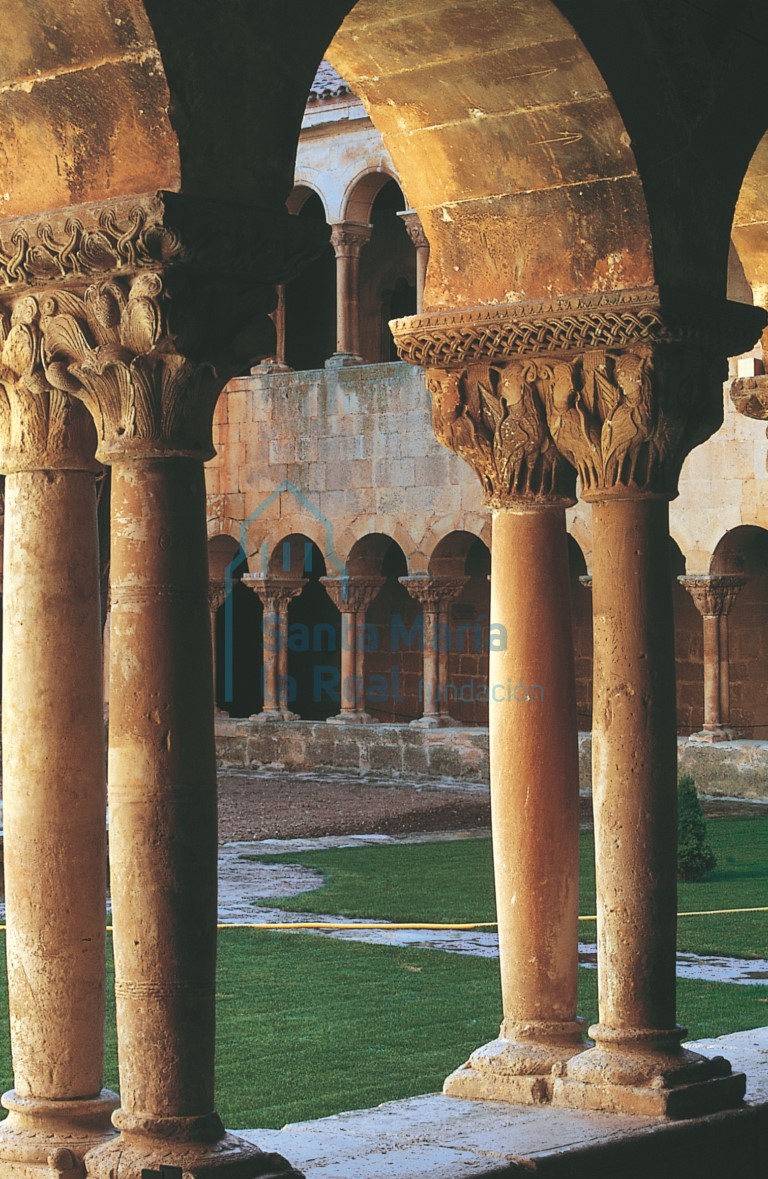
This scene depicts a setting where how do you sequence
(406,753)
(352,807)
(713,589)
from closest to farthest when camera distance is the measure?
1. (352,807)
2. (713,589)
3. (406,753)

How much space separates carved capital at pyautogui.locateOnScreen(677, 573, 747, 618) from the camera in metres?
19.4

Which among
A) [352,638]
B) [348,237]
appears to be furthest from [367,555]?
[348,237]

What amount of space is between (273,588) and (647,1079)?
1764 centimetres

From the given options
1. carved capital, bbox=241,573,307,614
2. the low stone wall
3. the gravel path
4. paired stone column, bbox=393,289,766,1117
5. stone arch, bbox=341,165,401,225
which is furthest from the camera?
carved capital, bbox=241,573,307,614

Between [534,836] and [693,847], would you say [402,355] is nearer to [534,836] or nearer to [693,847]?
[534,836]

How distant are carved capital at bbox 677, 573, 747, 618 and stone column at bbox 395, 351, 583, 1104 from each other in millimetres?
13489

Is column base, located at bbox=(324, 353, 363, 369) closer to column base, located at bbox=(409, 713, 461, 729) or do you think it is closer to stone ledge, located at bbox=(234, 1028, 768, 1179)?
column base, located at bbox=(409, 713, 461, 729)

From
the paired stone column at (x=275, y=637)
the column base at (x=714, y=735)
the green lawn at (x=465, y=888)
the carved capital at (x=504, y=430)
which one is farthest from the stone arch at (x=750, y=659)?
the carved capital at (x=504, y=430)

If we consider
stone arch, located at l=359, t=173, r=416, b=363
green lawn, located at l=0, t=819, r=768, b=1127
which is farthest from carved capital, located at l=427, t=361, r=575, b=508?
stone arch, located at l=359, t=173, r=416, b=363

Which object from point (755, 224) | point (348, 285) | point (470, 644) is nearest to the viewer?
point (755, 224)

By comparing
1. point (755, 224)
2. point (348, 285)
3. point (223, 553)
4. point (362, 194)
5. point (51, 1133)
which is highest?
point (362, 194)

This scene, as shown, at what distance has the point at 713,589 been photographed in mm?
19391

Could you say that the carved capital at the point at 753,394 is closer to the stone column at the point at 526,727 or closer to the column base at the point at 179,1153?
the stone column at the point at 526,727

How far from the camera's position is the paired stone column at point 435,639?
21188 mm
